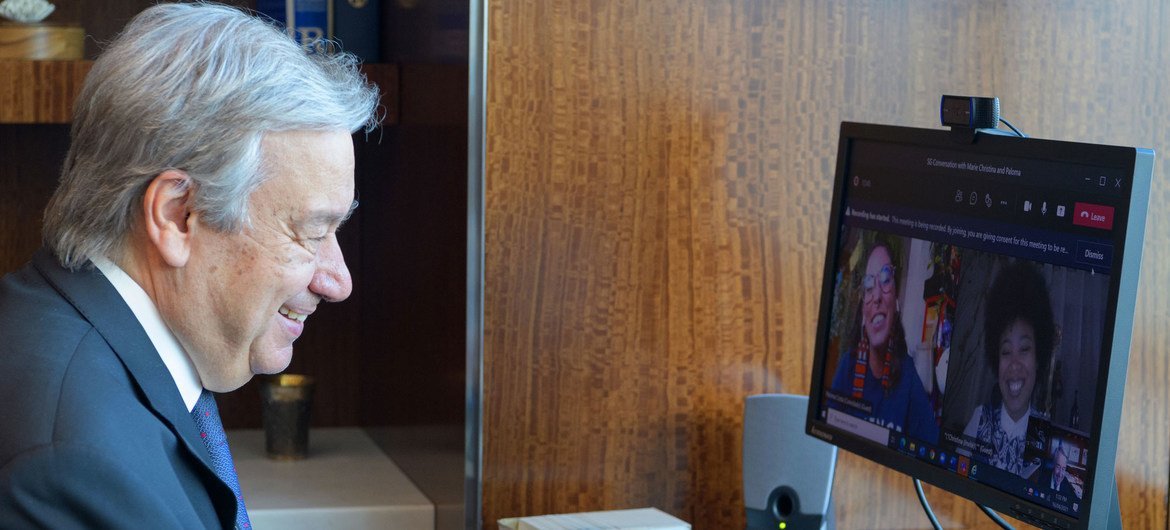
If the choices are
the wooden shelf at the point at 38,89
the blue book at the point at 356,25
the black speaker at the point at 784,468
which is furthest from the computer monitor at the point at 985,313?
the wooden shelf at the point at 38,89

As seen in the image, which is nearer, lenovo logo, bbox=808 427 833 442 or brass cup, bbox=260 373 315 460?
lenovo logo, bbox=808 427 833 442

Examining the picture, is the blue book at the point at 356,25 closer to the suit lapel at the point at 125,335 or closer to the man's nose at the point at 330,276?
the man's nose at the point at 330,276

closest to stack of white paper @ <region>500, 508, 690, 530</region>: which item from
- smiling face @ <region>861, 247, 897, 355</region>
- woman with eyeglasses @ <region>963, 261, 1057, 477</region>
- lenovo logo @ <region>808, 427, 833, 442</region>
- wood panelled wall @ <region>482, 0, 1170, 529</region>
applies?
wood panelled wall @ <region>482, 0, 1170, 529</region>

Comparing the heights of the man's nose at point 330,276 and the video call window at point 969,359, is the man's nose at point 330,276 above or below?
above

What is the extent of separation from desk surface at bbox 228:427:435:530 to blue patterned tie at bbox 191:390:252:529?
59 cm

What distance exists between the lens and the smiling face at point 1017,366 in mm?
1368

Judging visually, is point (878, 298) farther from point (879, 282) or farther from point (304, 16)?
point (304, 16)

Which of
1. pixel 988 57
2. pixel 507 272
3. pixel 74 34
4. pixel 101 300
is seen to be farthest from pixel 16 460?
pixel 988 57

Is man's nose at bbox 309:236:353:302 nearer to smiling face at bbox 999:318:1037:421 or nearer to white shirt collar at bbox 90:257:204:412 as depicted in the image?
white shirt collar at bbox 90:257:204:412

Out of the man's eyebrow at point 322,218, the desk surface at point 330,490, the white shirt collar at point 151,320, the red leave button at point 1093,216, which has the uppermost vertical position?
the red leave button at point 1093,216

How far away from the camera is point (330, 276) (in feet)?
4.42

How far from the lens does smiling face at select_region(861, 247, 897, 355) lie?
1.58 meters

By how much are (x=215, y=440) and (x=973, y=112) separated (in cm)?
89

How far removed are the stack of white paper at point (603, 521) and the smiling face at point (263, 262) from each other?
590 millimetres
